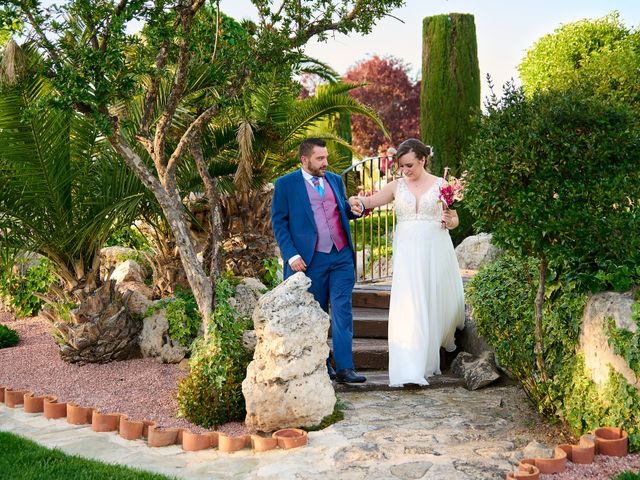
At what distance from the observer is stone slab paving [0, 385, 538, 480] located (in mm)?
5031

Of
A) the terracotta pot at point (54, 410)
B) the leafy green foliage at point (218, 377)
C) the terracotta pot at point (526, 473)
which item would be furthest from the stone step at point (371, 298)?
the terracotta pot at point (526, 473)

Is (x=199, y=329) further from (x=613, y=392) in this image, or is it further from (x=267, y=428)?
(x=613, y=392)

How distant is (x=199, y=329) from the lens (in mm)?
8156

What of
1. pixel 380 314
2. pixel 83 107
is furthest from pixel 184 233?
pixel 380 314

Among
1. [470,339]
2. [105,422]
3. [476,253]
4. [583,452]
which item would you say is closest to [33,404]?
[105,422]

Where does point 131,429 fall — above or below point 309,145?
below

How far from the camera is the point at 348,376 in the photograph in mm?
6902

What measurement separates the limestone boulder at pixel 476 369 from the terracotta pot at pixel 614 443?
6.52ft

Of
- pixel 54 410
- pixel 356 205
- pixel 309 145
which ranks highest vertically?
pixel 309 145

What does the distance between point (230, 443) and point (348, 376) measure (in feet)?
5.14

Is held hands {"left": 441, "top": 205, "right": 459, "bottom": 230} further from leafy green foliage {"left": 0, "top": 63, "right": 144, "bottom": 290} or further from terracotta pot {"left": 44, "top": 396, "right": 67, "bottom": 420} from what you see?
terracotta pot {"left": 44, "top": 396, "right": 67, "bottom": 420}

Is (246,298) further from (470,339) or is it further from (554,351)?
(554,351)

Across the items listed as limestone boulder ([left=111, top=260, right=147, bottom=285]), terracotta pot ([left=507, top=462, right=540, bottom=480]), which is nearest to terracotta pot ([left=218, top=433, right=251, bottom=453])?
terracotta pot ([left=507, top=462, right=540, bottom=480])

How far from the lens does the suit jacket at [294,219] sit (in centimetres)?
670
